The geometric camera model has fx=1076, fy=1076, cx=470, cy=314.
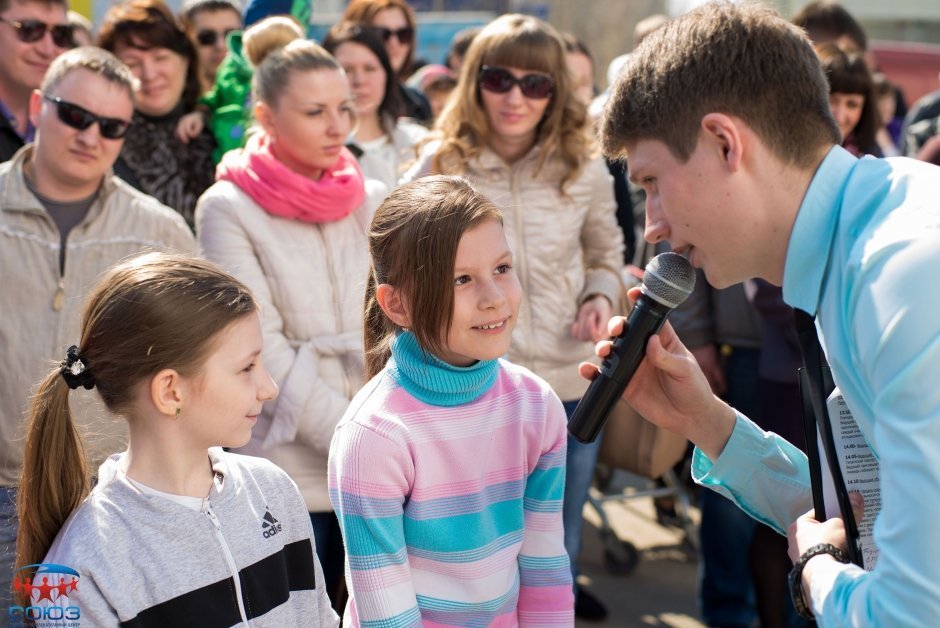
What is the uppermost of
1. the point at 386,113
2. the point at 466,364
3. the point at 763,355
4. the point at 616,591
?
the point at 386,113

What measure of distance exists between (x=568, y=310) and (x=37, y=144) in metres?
2.00

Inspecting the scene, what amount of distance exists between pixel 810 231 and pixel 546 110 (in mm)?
2466

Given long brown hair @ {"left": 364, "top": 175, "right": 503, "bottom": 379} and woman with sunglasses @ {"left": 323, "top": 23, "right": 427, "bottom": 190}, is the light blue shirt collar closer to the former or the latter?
long brown hair @ {"left": 364, "top": 175, "right": 503, "bottom": 379}

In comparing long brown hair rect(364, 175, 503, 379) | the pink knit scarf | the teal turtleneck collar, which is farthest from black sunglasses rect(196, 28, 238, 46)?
the teal turtleneck collar

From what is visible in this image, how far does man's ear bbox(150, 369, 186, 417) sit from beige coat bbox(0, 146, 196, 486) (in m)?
0.95

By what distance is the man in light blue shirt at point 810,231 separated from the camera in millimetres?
1583

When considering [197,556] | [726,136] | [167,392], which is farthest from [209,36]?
[726,136]

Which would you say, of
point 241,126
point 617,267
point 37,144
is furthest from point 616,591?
point 37,144

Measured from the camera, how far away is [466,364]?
2.56 metres

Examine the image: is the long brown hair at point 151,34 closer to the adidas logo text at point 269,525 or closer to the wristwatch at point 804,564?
the adidas logo text at point 269,525

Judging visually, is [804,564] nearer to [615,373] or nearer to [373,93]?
[615,373]

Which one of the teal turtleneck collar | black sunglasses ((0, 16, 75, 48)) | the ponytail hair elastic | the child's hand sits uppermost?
black sunglasses ((0, 16, 75, 48))

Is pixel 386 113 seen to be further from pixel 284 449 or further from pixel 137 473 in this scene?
pixel 137 473

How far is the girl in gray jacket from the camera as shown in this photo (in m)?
2.21
